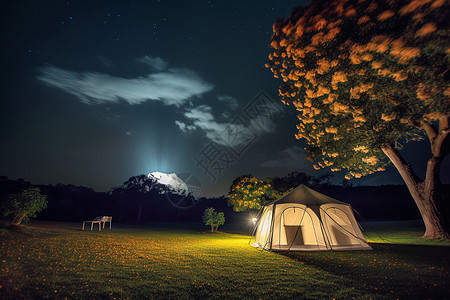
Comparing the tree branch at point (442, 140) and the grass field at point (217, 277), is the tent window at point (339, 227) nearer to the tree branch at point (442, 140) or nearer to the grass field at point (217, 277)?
the grass field at point (217, 277)

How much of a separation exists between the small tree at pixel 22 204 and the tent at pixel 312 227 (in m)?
14.3

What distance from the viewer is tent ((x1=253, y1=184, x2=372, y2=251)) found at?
11188 millimetres

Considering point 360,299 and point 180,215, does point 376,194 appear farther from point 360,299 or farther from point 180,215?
point 360,299

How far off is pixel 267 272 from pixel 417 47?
959 centimetres

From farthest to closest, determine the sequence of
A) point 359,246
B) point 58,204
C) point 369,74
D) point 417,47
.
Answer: point 58,204 < point 359,246 < point 369,74 < point 417,47

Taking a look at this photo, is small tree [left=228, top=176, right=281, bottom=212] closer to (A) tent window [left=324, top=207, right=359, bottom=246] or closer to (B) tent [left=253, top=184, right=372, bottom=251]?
(B) tent [left=253, top=184, right=372, bottom=251]

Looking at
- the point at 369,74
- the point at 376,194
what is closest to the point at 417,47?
the point at 369,74

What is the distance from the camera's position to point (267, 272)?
6809 millimetres

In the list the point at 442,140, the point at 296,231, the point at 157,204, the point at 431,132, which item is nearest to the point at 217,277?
the point at 296,231

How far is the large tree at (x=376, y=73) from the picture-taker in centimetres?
866

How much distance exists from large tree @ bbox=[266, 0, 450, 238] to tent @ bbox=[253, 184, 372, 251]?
13.3ft

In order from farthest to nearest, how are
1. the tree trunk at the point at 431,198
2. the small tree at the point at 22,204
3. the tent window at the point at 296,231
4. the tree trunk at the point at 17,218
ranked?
the tree trunk at the point at 17,218
the small tree at the point at 22,204
the tree trunk at the point at 431,198
the tent window at the point at 296,231

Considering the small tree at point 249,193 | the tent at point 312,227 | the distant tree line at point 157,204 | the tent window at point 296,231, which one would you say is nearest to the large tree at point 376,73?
the tent at point 312,227

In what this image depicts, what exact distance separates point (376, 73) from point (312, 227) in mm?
7723
